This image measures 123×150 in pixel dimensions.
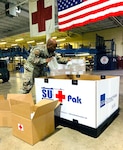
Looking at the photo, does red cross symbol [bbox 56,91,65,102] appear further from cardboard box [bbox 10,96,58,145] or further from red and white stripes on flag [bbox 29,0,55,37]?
red and white stripes on flag [bbox 29,0,55,37]

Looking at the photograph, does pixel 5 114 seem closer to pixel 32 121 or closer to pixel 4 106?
pixel 4 106

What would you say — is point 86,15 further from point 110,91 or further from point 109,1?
point 110,91

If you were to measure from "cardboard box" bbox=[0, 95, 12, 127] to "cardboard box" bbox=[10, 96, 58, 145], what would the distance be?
32 centimetres

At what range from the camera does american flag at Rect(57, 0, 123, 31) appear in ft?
9.56

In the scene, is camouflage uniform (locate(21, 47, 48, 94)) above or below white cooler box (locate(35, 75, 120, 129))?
above

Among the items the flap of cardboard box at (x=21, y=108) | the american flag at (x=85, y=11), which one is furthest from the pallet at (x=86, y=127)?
the american flag at (x=85, y=11)

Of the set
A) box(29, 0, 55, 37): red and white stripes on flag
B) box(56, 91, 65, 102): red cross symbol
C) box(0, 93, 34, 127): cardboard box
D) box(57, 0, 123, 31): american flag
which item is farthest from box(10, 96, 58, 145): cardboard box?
box(29, 0, 55, 37): red and white stripes on flag

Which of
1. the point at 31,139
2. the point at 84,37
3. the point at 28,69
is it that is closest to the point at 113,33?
the point at 84,37

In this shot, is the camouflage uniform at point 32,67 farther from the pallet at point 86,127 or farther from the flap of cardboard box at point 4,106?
the pallet at point 86,127

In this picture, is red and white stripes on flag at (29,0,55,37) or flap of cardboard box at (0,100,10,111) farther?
red and white stripes on flag at (29,0,55,37)

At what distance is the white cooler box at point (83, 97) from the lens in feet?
5.86

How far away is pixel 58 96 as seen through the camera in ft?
6.88

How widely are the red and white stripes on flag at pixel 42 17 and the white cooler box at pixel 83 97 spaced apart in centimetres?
323

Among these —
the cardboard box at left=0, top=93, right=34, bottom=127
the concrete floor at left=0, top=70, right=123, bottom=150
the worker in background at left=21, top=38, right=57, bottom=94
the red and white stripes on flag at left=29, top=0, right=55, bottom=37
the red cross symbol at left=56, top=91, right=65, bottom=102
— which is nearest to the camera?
the concrete floor at left=0, top=70, right=123, bottom=150
